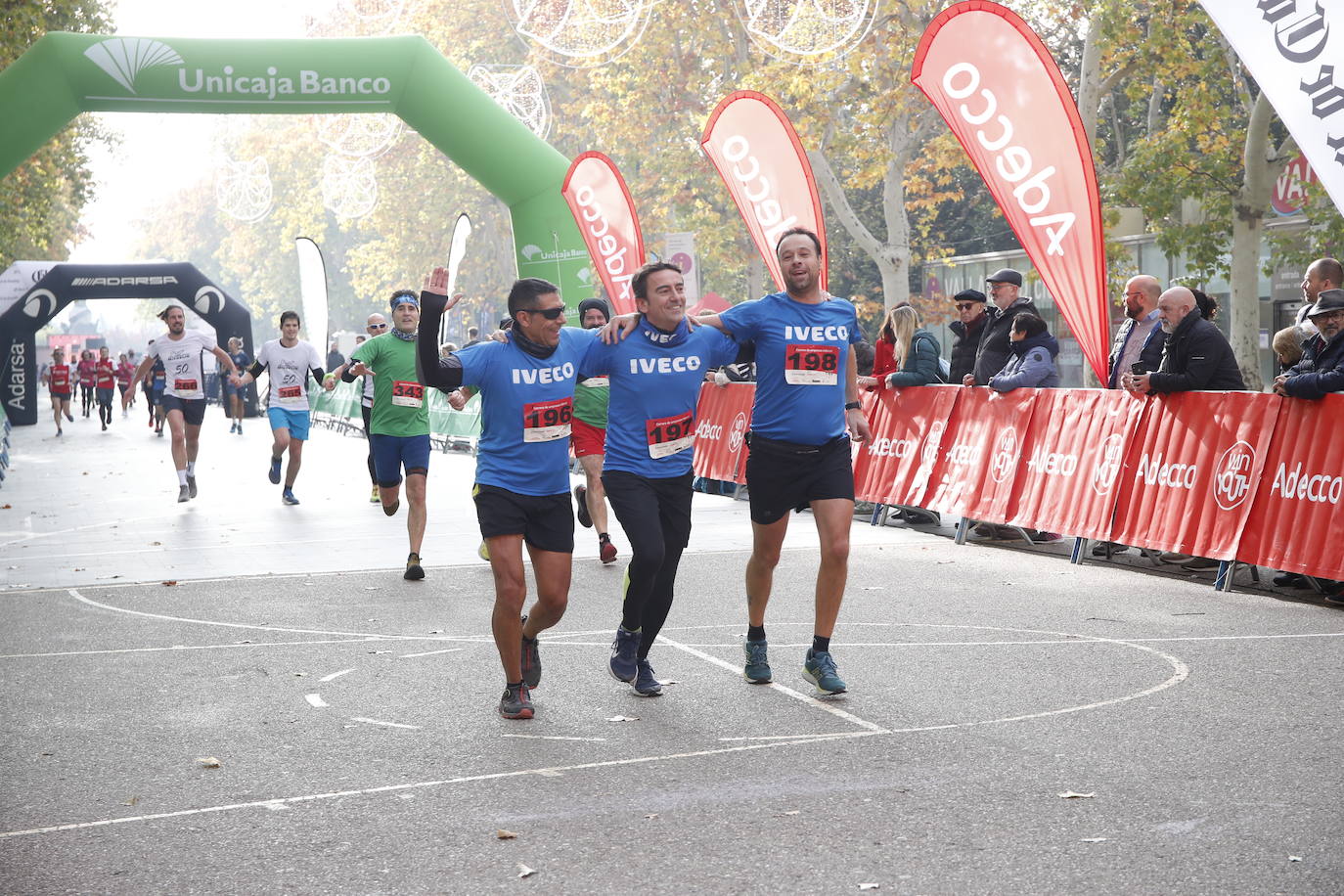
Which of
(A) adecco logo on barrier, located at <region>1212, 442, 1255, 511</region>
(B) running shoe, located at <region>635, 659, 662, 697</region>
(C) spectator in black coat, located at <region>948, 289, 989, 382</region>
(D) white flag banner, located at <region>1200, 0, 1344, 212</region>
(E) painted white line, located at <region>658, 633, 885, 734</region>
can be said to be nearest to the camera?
(E) painted white line, located at <region>658, 633, 885, 734</region>

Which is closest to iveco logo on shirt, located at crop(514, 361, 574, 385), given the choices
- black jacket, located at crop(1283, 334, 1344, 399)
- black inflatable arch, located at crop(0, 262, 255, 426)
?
black jacket, located at crop(1283, 334, 1344, 399)

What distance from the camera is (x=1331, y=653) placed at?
7.52m

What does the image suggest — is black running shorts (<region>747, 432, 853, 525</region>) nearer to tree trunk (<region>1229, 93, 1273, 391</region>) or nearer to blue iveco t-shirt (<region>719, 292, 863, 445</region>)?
blue iveco t-shirt (<region>719, 292, 863, 445</region>)

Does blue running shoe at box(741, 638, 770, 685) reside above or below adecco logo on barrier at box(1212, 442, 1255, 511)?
below

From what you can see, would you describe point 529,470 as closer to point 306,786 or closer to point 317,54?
point 306,786

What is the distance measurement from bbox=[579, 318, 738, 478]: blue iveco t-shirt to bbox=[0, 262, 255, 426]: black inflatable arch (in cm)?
3218

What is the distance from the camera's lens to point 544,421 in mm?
6555

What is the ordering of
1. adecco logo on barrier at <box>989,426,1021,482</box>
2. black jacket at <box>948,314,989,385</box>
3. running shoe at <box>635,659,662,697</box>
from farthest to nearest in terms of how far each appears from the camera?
black jacket at <box>948,314,989,385</box> → adecco logo on barrier at <box>989,426,1021,482</box> → running shoe at <box>635,659,662,697</box>

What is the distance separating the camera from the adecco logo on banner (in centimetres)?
1994

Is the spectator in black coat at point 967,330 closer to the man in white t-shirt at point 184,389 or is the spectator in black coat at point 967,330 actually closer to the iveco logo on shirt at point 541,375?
the iveco logo on shirt at point 541,375

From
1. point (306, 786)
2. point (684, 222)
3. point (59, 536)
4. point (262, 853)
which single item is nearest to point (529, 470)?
point (306, 786)

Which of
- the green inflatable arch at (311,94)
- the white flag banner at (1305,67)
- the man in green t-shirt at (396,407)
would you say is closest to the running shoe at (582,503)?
the man in green t-shirt at (396,407)

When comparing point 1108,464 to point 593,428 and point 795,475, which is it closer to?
point 593,428

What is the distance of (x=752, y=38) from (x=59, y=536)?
20.6m
